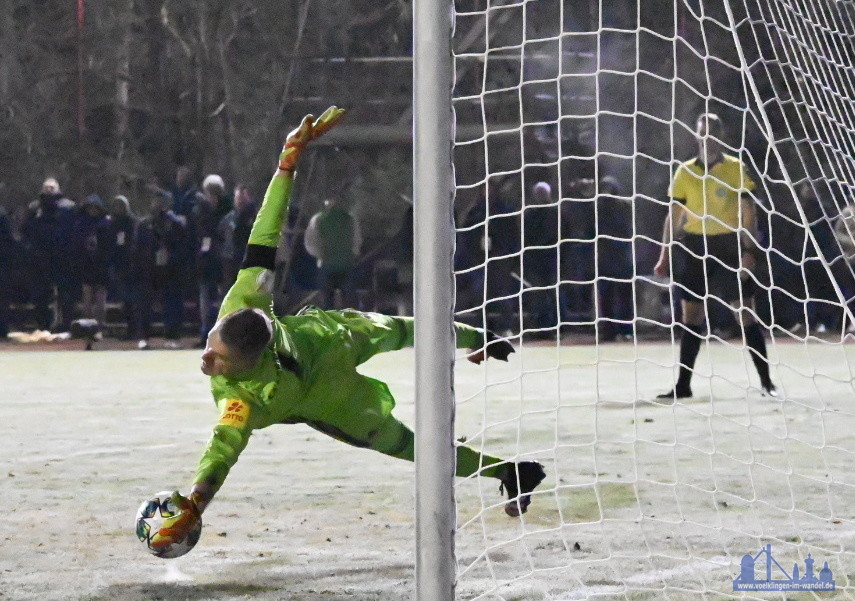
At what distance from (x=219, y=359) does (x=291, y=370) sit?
11.8 inches

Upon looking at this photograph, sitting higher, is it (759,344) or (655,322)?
(655,322)

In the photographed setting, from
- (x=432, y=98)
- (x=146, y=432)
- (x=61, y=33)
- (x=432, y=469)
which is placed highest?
(x=61, y=33)

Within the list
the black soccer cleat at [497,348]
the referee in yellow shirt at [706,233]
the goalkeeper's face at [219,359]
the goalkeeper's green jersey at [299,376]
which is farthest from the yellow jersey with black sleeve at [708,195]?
the goalkeeper's face at [219,359]

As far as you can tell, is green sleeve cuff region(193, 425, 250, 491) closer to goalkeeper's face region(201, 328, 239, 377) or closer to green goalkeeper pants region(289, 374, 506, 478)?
goalkeeper's face region(201, 328, 239, 377)

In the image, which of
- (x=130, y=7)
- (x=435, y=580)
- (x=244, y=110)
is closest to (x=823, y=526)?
(x=435, y=580)

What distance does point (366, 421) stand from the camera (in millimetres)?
4586

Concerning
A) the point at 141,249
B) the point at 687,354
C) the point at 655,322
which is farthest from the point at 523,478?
the point at 141,249

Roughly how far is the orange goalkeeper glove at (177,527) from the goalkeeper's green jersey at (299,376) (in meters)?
0.08

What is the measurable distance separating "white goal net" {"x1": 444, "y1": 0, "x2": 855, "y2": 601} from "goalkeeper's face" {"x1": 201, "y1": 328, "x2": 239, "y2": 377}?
0.82m

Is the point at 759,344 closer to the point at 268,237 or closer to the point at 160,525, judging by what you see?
the point at 268,237

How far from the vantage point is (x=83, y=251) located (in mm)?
14195

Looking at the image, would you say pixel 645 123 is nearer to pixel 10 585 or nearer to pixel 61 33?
pixel 61 33

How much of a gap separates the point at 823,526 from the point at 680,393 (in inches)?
143

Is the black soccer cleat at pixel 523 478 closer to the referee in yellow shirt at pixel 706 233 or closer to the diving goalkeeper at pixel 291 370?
the diving goalkeeper at pixel 291 370
